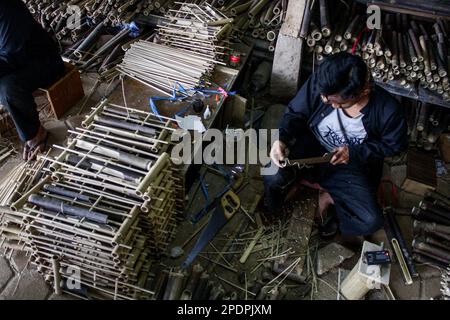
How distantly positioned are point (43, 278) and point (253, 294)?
214 cm

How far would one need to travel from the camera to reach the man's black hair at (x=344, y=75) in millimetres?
3459

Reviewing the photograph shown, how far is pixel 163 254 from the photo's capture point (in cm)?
427

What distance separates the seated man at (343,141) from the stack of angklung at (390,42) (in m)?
1.28

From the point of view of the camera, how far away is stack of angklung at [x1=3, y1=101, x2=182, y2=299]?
136 inches

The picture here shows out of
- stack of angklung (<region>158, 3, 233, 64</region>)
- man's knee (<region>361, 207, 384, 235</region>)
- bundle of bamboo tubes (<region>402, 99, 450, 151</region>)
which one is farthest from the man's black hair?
bundle of bamboo tubes (<region>402, 99, 450, 151</region>)

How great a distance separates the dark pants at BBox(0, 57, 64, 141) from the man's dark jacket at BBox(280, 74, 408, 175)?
3131 mm

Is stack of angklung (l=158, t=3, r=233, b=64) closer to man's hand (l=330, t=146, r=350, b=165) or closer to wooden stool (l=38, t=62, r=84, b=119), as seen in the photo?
wooden stool (l=38, t=62, r=84, b=119)

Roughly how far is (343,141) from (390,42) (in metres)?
1.74

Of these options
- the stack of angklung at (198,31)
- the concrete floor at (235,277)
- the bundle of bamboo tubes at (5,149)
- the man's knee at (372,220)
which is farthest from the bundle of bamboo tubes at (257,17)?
the bundle of bamboo tubes at (5,149)

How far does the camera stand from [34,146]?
5113mm
